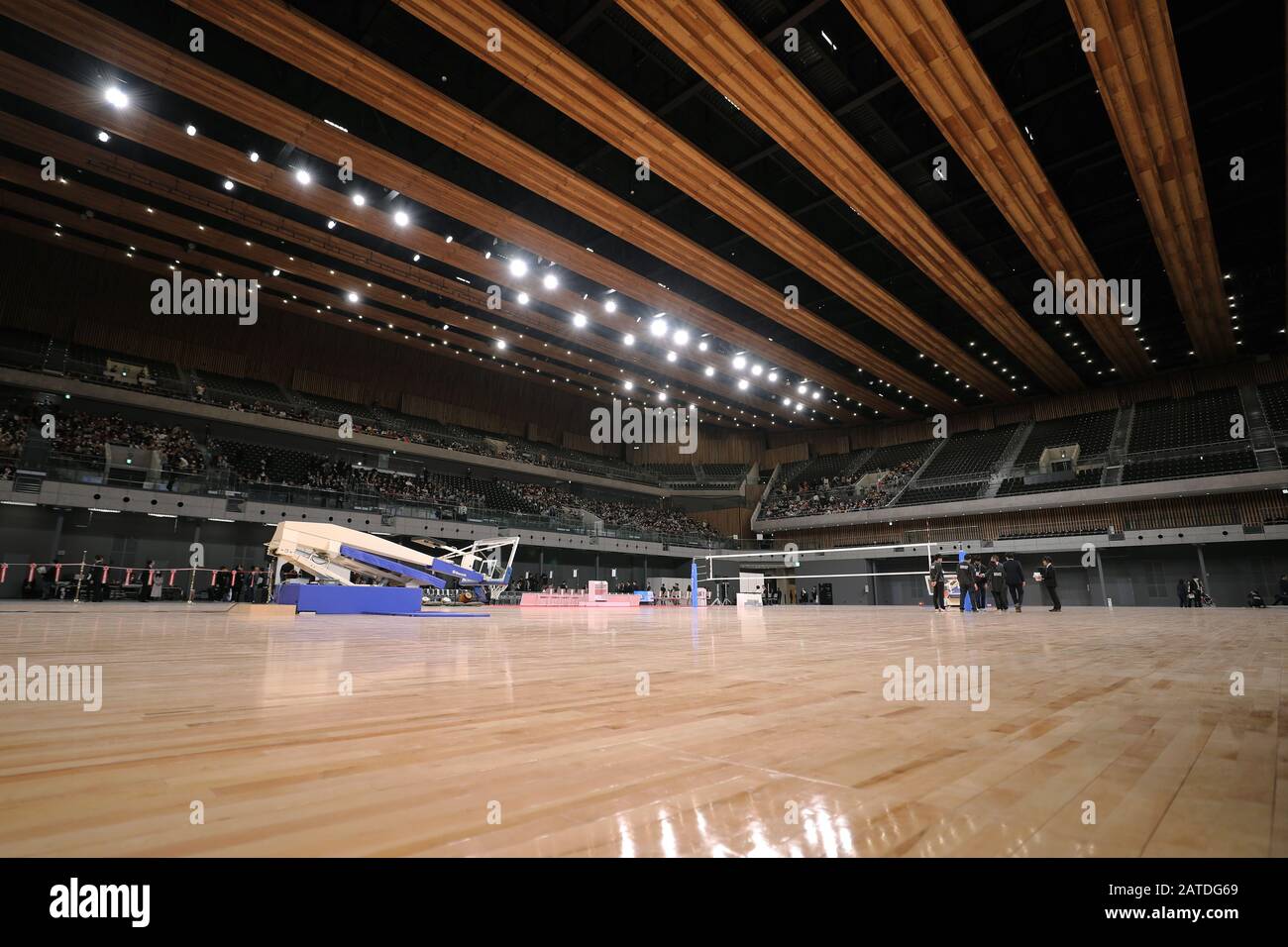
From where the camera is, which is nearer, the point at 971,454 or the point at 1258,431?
the point at 1258,431

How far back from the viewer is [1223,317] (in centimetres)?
2095

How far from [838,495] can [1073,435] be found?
39.5 feet

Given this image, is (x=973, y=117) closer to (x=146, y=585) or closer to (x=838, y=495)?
(x=838, y=495)

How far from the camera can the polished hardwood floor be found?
39.8 inches

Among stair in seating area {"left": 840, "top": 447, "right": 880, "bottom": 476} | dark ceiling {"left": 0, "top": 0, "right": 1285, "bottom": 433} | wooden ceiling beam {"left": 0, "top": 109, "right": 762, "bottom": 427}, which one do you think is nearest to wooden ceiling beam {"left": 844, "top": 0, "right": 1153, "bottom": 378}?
dark ceiling {"left": 0, "top": 0, "right": 1285, "bottom": 433}

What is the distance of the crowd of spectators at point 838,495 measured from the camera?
3328 centimetres

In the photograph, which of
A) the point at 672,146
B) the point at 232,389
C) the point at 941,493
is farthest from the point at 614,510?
the point at 672,146

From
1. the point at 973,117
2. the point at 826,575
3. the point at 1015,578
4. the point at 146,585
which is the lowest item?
the point at 826,575

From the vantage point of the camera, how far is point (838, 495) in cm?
3456

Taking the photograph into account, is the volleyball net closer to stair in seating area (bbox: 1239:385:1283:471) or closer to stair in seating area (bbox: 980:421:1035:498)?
stair in seating area (bbox: 980:421:1035:498)

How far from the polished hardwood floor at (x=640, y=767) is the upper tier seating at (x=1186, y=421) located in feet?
99.2

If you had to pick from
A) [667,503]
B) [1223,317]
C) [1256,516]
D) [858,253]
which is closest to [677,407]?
[667,503]
